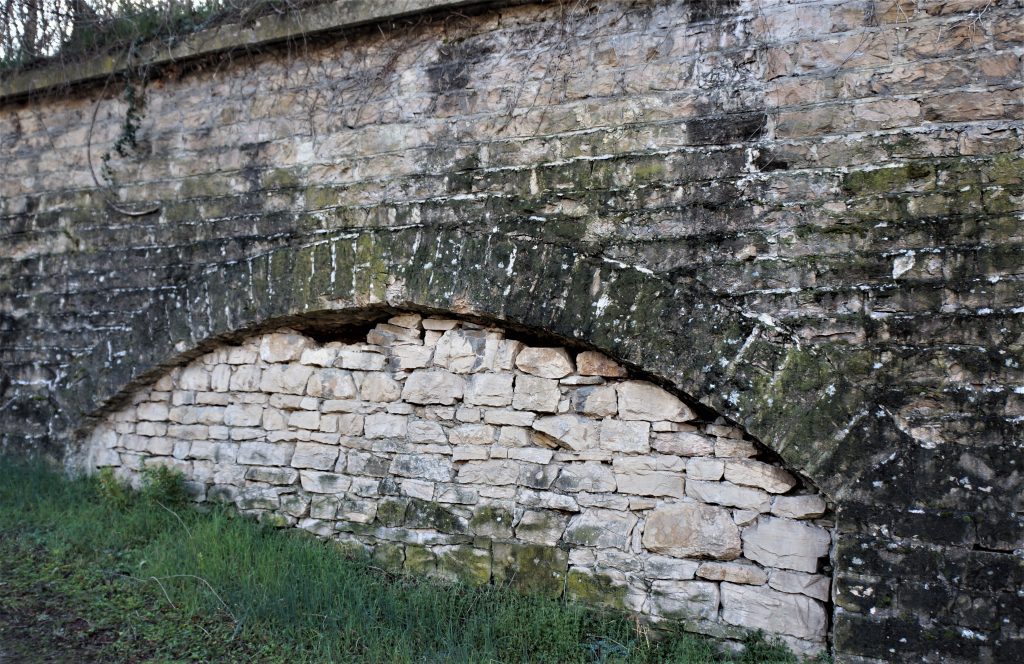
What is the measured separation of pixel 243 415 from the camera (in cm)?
440

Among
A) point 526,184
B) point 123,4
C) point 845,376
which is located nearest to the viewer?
point 845,376

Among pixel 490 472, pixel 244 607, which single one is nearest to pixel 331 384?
pixel 490 472

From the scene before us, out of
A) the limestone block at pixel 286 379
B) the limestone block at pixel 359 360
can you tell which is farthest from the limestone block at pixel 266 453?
the limestone block at pixel 359 360

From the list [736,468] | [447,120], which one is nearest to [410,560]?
[736,468]

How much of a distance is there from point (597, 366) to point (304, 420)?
181 cm

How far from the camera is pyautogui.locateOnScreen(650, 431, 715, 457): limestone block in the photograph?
3.29m

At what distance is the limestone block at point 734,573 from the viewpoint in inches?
125

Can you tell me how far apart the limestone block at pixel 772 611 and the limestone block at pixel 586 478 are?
686 mm

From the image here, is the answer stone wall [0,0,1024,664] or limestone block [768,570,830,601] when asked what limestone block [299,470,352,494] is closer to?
stone wall [0,0,1024,664]

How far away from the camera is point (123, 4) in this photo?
494cm

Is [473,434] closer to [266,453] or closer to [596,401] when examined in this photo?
[596,401]

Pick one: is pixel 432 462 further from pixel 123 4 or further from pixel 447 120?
pixel 123 4

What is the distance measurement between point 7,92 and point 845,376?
5.90m

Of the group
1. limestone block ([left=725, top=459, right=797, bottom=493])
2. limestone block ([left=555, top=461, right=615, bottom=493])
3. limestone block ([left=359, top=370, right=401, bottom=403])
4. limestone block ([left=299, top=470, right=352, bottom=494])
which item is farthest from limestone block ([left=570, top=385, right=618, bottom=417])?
limestone block ([left=299, top=470, right=352, bottom=494])
